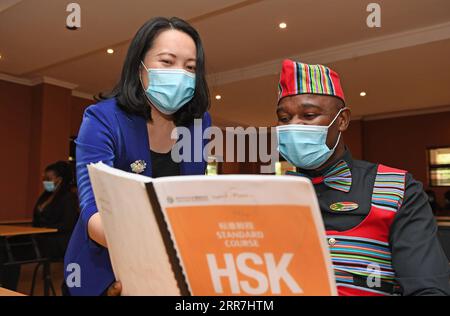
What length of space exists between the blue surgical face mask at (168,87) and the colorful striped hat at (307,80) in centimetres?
31

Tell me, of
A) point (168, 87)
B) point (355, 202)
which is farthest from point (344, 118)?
point (168, 87)

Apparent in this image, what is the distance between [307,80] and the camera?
45.9 inches

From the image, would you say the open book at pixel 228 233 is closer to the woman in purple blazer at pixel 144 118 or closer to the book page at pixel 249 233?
the book page at pixel 249 233

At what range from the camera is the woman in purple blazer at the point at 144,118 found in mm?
1054

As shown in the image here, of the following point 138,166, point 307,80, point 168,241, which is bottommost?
point 168,241

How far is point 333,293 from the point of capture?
521mm

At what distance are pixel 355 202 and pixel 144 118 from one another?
2.18ft

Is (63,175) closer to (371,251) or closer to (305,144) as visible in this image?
(305,144)

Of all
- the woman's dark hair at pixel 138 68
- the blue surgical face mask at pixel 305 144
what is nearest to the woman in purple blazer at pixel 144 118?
the woman's dark hair at pixel 138 68

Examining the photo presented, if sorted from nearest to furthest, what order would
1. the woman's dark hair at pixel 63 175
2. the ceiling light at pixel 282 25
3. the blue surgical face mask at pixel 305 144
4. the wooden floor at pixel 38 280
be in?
the blue surgical face mask at pixel 305 144
the wooden floor at pixel 38 280
the woman's dark hair at pixel 63 175
the ceiling light at pixel 282 25

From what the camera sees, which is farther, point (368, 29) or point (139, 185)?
point (368, 29)
